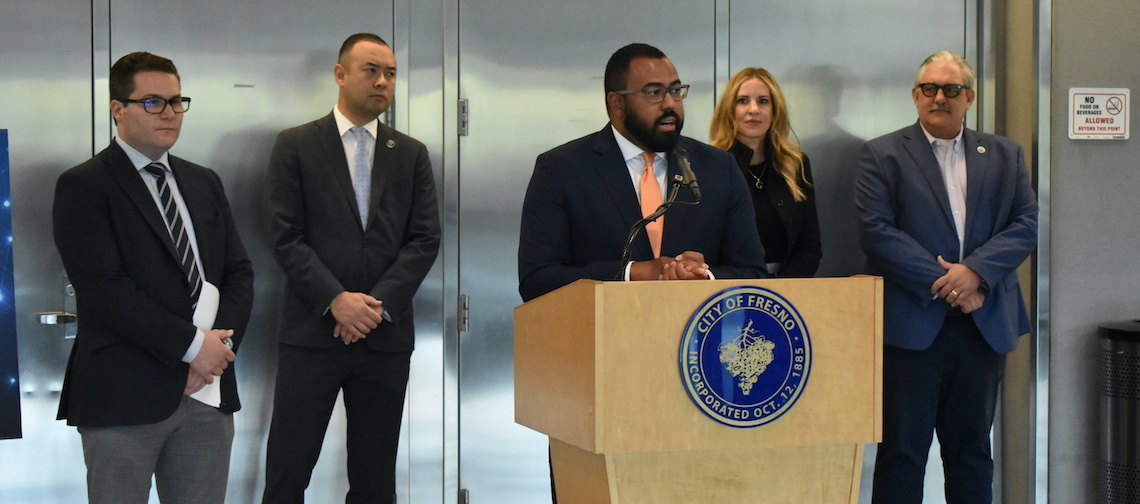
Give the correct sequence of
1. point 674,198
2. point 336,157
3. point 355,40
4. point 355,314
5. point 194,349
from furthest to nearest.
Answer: point 355,40
point 336,157
point 355,314
point 194,349
point 674,198

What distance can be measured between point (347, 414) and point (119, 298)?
1.08 meters

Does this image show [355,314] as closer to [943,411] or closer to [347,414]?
[347,414]

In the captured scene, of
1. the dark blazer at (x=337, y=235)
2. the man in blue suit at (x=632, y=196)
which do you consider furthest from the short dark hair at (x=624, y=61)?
the dark blazer at (x=337, y=235)

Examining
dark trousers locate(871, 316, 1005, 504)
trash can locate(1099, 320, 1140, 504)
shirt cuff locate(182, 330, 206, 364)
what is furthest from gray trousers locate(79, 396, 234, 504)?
trash can locate(1099, 320, 1140, 504)

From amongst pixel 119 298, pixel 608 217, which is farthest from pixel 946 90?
pixel 119 298

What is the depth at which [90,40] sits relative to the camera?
12.6ft

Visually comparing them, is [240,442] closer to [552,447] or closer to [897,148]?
[552,447]

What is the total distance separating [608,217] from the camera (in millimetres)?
2777

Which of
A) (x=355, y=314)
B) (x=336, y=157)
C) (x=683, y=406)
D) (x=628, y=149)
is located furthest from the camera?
(x=336, y=157)

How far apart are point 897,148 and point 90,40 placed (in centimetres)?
304

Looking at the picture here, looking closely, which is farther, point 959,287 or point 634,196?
point 959,287

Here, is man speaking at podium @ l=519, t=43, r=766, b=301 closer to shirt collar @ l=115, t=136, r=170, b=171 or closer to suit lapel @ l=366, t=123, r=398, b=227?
suit lapel @ l=366, t=123, r=398, b=227

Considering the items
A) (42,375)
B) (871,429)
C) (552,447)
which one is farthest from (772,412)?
(42,375)

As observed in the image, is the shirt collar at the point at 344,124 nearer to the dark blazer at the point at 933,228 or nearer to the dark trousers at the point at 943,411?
the dark blazer at the point at 933,228
